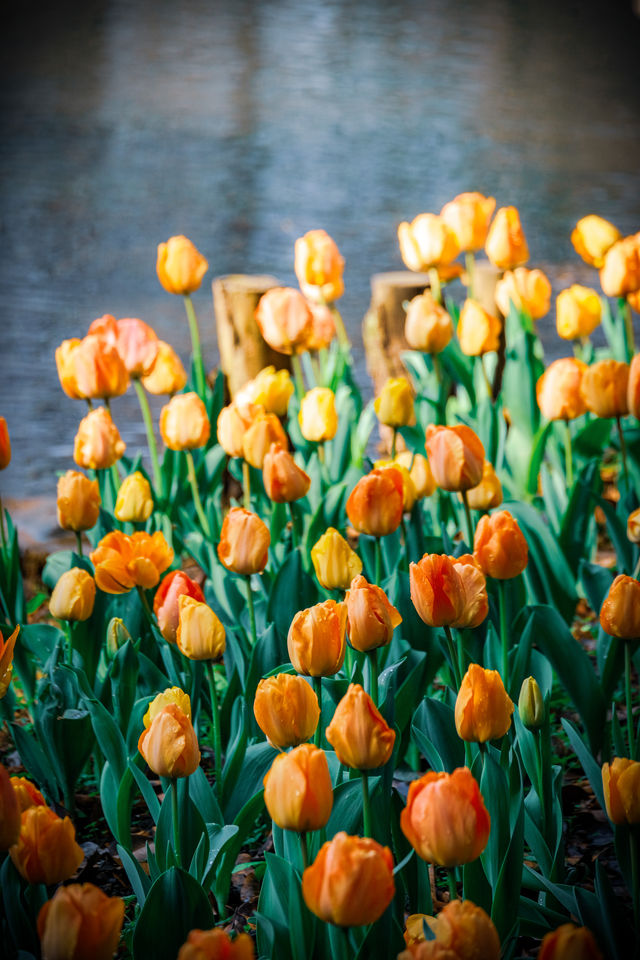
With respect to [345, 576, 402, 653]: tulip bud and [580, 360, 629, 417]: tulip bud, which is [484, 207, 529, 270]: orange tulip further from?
[345, 576, 402, 653]: tulip bud

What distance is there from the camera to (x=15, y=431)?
3.14 m

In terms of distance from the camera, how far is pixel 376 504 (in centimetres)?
124

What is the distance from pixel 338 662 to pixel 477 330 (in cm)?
104

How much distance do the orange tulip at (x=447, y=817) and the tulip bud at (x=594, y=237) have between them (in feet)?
5.04

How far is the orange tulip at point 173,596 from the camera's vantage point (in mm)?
1163

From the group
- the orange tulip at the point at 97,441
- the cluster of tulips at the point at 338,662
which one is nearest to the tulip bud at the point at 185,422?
the cluster of tulips at the point at 338,662

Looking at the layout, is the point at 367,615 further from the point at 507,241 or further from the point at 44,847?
the point at 507,241

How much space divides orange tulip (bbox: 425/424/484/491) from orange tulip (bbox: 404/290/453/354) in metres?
0.53

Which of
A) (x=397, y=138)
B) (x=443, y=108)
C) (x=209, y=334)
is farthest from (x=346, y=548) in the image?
(x=443, y=108)

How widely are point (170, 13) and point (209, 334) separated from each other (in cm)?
1149

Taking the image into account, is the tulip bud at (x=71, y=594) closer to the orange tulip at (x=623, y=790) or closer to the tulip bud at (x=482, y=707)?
the tulip bud at (x=482, y=707)

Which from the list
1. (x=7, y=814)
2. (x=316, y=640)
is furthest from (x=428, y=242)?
(x=7, y=814)

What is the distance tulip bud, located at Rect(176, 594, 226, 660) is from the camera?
108 centimetres

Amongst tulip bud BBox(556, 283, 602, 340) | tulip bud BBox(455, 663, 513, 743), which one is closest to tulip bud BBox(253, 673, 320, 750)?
tulip bud BBox(455, 663, 513, 743)
